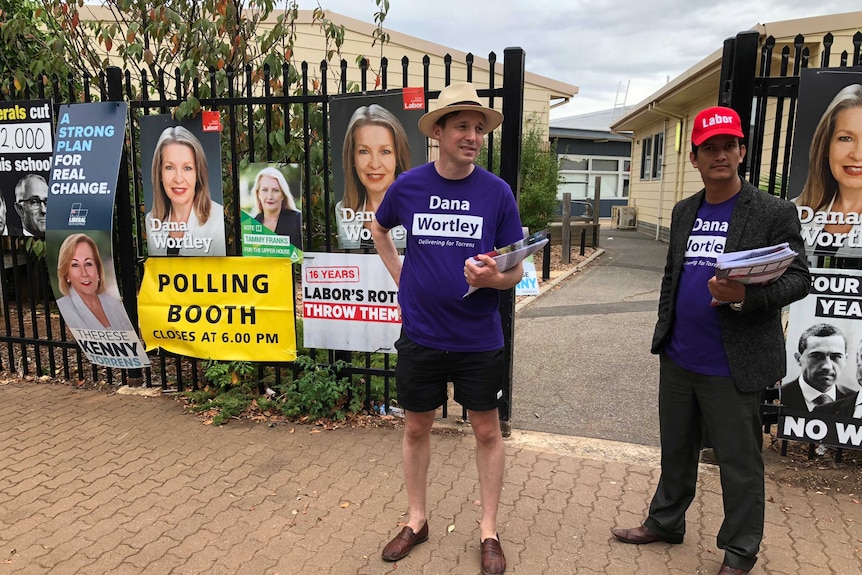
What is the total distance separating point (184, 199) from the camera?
173 inches

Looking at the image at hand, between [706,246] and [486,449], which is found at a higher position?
[706,246]

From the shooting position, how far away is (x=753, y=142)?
3.53 metres

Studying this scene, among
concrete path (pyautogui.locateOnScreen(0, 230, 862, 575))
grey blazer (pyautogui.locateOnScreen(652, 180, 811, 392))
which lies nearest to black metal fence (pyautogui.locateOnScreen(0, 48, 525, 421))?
concrete path (pyautogui.locateOnScreen(0, 230, 862, 575))

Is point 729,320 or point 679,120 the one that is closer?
point 729,320

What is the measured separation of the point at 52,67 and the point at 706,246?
17.6 feet

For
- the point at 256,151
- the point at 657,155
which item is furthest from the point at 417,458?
the point at 657,155

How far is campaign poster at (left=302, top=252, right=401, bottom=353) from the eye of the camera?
160 inches

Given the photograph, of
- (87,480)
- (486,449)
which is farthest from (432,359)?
(87,480)

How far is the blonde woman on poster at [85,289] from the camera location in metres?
4.62

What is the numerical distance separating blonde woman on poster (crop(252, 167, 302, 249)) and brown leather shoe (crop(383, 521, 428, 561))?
218 centimetres

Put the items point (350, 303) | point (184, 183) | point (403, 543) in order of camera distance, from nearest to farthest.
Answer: point (403, 543) → point (350, 303) → point (184, 183)

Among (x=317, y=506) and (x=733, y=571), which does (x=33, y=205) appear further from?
(x=733, y=571)

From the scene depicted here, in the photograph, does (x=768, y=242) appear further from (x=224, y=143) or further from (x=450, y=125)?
(x=224, y=143)

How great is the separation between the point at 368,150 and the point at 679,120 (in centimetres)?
1368
